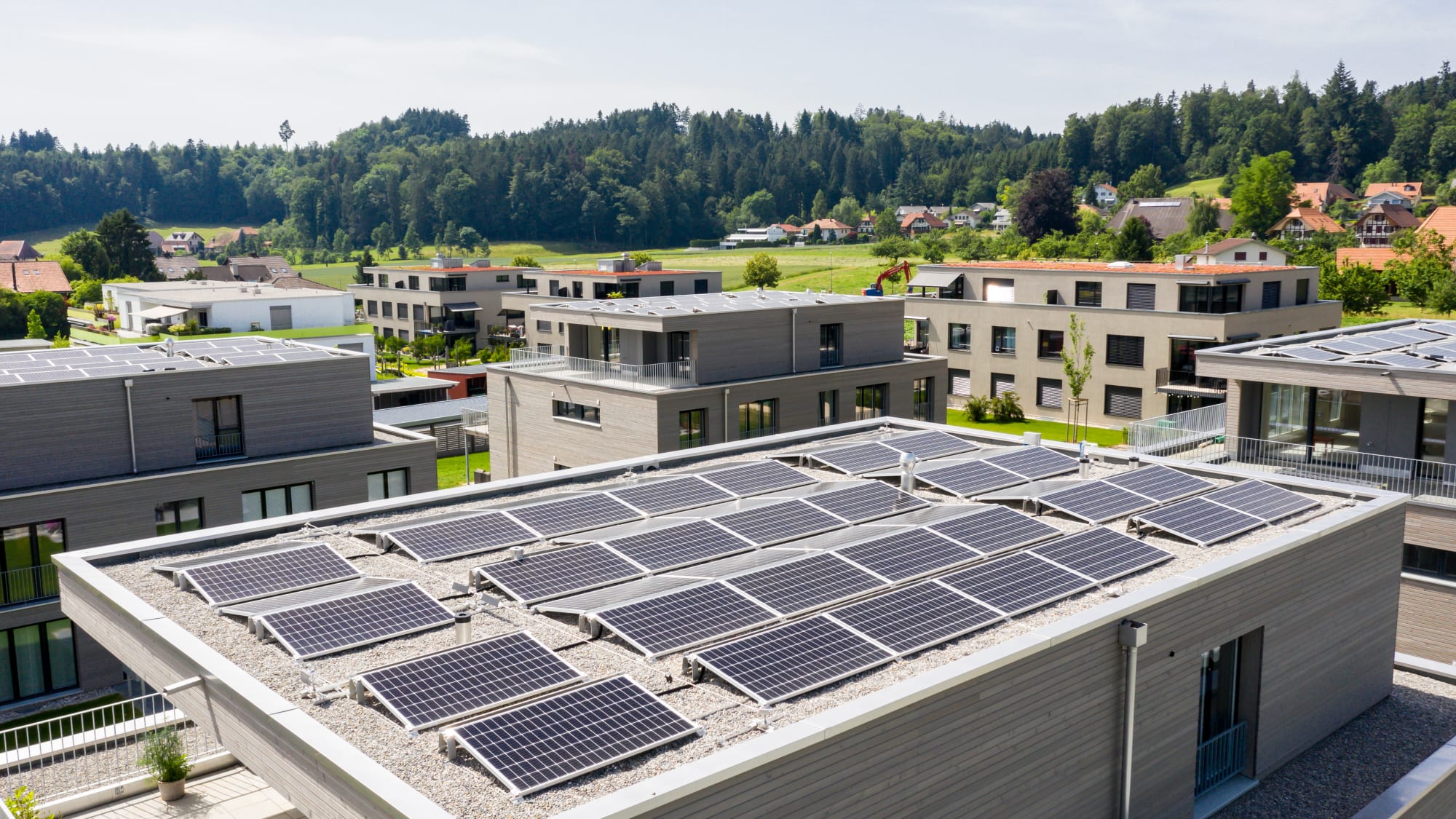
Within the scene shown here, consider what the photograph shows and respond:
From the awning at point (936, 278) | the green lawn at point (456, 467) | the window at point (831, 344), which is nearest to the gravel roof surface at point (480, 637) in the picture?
the window at point (831, 344)

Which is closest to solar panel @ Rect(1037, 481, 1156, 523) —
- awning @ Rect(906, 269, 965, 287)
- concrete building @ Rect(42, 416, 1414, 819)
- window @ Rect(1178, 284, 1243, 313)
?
concrete building @ Rect(42, 416, 1414, 819)

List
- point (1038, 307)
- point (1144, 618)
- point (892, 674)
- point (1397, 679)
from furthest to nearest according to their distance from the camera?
point (1038, 307) < point (1397, 679) < point (1144, 618) < point (892, 674)

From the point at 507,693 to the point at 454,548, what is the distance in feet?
15.9

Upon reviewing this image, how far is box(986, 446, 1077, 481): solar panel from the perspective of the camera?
61.6ft

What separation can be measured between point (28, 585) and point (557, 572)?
1985 centimetres

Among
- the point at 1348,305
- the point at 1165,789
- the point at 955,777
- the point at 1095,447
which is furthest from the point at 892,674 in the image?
the point at 1348,305

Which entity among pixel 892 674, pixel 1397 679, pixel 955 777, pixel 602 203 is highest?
pixel 602 203

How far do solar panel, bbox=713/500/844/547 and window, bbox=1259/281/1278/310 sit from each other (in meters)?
45.5

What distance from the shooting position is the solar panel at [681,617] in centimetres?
1147

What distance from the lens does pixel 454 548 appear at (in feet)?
47.9

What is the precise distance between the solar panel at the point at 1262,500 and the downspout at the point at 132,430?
86.7 ft

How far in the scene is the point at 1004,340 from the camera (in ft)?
192

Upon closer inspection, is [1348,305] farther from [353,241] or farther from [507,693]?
[353,241]

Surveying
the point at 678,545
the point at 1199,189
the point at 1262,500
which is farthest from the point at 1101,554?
the point at 1199,189
